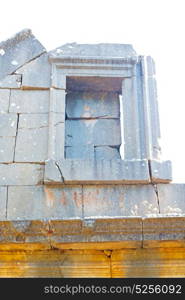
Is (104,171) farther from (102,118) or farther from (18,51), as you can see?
(18,51)

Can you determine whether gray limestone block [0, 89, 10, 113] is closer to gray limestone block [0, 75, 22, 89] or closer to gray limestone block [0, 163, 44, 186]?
gray limestone block [0, 75, 22, 89]

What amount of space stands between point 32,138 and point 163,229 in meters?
1.95

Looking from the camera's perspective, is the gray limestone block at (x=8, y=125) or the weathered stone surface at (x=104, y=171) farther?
the gray limestone block at (x=8, y=125)

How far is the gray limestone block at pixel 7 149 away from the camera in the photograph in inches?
244

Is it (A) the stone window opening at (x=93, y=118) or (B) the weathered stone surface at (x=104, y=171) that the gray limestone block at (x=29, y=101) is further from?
(B) the weathered stone surface at (x=104, y=171)

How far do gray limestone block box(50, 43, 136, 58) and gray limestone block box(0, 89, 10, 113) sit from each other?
78cm

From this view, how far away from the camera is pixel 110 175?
605 cm

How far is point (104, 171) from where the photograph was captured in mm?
6070

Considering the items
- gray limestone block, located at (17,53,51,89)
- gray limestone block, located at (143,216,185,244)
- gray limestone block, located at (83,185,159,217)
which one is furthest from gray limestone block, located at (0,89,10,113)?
gray limestone block, located at (143,216,185,244)

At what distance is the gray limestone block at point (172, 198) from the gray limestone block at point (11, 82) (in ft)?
7.29

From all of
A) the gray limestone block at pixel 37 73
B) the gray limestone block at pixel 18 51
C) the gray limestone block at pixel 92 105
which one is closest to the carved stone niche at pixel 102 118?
the gray limestone block at pixel 92 105

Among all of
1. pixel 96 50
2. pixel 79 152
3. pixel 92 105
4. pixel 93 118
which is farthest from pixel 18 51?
pixel 79 152

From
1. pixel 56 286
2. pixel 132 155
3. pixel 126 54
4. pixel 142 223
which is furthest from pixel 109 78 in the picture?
pixel 56 286

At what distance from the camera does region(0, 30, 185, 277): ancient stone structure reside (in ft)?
18.0
